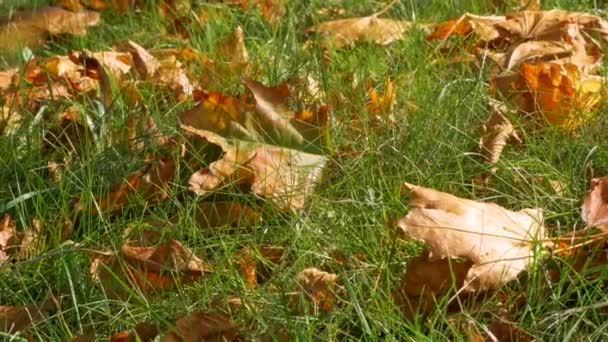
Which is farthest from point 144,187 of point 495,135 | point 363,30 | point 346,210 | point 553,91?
point 363,30

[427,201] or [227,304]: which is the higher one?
[427,201]

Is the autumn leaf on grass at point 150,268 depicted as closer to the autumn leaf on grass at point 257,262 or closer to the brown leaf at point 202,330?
the autumn leaf on grass at point 257,262

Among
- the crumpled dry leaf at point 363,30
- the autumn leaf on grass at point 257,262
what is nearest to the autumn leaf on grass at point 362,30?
the crumpled dry leaf at point 363,30

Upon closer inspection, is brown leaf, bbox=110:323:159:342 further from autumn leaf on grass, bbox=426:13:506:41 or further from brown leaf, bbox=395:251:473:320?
autumn leaf on grass, bbox=426:13:506:41

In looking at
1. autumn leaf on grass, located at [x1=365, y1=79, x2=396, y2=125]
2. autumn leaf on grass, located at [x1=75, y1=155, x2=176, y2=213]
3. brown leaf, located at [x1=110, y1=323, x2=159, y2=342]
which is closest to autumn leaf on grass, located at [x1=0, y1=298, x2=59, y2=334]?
brown leaf, located at [x1=110, y1=323, x2=159, y2=342]

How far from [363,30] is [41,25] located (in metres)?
0.97

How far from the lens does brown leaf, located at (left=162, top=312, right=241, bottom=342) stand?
1.67 meters

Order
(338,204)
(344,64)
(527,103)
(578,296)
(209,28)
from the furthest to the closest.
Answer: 1. (209,28)
2. (344,64)
3. (527,103)
4. (338,204)
5. (578,296)

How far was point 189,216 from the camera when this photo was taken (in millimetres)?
2072

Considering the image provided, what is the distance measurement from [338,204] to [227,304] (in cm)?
36

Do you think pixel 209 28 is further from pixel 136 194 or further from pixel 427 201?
pixel 427 201

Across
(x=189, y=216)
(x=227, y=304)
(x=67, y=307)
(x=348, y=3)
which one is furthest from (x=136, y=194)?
(x=348, y=3)

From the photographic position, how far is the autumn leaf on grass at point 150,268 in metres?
1.89

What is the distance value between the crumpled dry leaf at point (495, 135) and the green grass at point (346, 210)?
0.03 m
